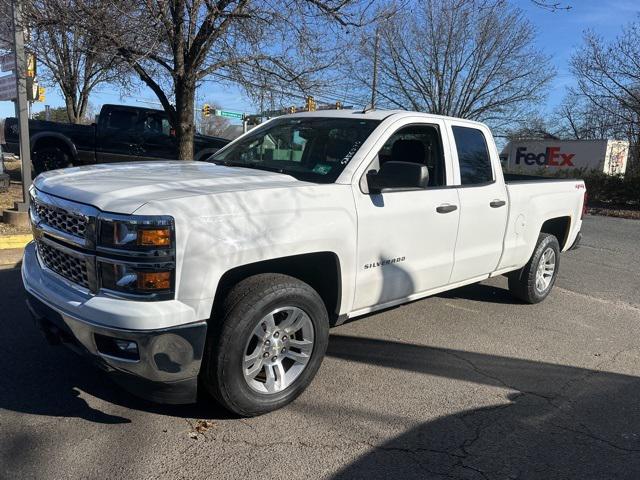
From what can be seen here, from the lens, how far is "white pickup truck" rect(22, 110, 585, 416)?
2777 mm

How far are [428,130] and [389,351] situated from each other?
1884 millimetres

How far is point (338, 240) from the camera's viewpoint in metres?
3.48

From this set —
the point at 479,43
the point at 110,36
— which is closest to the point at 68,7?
the point at 110,36

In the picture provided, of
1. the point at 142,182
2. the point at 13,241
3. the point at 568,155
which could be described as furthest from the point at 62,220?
the point at 568,155

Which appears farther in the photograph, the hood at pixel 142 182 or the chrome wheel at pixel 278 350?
Result: the chrome wheel at pixel 278 350

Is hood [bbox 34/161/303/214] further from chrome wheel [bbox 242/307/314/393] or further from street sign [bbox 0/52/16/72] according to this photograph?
street sign [bbox 0/52/16/72]

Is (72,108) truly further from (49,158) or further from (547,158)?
(547,158)

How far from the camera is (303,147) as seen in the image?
4.34 m

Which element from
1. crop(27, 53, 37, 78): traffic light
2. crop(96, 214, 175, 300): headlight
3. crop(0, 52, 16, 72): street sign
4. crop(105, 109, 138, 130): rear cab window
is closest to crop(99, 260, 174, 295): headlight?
crop(96, 214, 175, 300): headlight

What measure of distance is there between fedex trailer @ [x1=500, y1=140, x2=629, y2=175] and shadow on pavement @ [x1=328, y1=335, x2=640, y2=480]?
19661 millimetres

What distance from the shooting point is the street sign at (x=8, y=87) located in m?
8.91

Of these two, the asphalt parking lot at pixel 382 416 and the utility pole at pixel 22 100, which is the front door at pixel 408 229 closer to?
the asphalt parking lot at pixel 382 416

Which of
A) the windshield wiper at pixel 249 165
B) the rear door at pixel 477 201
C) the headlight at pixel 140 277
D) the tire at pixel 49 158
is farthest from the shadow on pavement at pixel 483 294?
the tire at pixel 49 158

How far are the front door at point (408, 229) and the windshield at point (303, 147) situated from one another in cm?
24
